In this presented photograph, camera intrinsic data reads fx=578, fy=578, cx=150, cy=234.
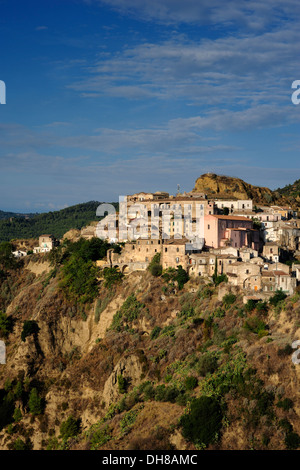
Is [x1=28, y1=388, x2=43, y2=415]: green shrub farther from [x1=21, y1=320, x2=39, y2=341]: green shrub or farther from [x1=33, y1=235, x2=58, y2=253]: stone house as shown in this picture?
[x1=33, y1=235, x2=58, y2=253]: stone house

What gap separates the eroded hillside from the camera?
3803 cm

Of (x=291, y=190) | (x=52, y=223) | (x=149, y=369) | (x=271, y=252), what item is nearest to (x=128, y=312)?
(x=149, y=369)

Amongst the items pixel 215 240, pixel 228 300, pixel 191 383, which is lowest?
pixel 191 383

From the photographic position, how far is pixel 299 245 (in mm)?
64438

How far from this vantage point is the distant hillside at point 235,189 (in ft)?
277

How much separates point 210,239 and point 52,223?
9728 cm

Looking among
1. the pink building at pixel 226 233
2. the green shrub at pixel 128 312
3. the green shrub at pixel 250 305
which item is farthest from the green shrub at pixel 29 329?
the green shrub at pixel 250 305

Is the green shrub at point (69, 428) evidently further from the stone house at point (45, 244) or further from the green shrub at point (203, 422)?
the stone house at point (45, 244)

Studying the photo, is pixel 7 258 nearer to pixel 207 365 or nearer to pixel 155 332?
pixel 155 332

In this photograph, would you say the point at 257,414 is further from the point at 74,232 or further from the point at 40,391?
the point at 74,232

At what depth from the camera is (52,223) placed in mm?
152125

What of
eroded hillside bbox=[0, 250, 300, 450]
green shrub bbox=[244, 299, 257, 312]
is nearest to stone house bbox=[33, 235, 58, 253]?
eroded hillside bbox=[0, 250, 300, 450]

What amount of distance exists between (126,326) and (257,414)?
19.5 m

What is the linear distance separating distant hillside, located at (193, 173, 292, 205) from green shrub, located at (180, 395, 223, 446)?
47.7m
